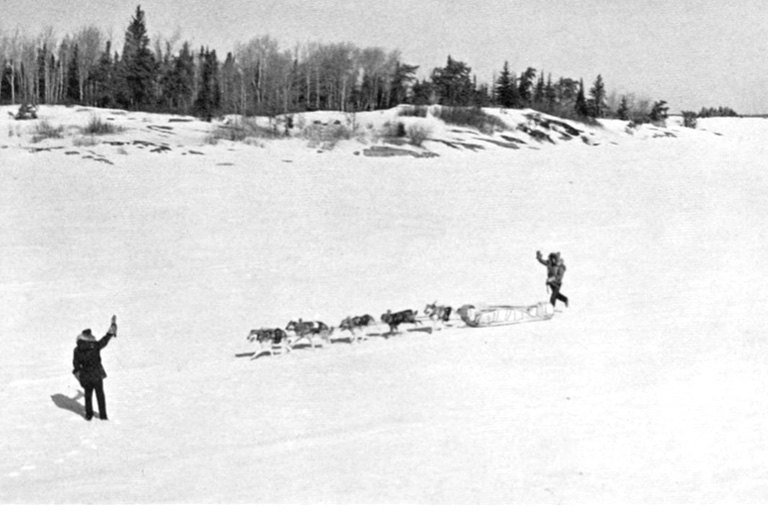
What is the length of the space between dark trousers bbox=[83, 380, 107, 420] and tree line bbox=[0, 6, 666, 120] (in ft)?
14.0

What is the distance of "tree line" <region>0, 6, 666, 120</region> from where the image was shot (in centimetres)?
829

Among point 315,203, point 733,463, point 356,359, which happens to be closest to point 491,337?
point 356,359

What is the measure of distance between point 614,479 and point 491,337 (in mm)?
1855

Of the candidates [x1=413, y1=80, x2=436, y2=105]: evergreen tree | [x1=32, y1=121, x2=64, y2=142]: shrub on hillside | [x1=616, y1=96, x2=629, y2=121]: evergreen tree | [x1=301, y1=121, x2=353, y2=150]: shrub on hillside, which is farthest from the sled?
[x1=32, y1=121, x2=64, y2=142]: shrub on hillside

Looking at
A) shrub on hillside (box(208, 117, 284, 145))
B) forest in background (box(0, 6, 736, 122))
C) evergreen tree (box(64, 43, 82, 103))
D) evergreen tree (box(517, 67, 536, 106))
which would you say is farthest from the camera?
evergreen tree (box(64, 43, 82, 103))

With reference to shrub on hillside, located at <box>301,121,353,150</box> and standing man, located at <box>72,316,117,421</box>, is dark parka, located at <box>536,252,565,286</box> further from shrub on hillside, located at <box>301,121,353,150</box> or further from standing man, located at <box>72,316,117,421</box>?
shrub on hillside, located at <box>301,121,353,150</box>

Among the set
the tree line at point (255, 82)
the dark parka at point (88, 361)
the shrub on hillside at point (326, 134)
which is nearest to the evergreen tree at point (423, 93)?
the tree line at point (255, 82)

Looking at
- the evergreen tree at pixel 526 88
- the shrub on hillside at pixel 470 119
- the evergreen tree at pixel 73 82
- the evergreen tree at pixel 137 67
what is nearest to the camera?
the evergreen tree at pixel 137 67

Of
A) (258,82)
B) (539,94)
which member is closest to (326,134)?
(258,82)

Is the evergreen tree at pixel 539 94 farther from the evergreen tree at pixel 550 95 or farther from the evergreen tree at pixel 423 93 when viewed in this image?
the evergreen tree at pixel 423 93

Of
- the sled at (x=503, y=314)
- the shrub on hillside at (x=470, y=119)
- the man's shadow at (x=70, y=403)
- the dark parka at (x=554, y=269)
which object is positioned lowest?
the man's shadow at (x=70, y=403)

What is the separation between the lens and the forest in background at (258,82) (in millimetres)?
8258

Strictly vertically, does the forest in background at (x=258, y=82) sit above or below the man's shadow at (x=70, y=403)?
above

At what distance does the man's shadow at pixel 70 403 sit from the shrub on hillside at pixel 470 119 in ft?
26.0
